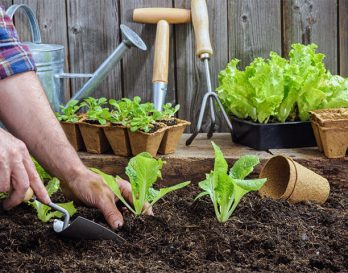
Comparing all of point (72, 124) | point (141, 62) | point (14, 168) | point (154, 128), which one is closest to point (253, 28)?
point (141, 62)

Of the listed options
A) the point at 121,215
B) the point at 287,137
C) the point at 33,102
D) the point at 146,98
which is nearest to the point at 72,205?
the point at 121,215

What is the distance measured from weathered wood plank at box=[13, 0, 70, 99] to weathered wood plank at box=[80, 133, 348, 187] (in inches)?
33.8

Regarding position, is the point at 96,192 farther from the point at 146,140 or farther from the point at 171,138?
the point at 171,138

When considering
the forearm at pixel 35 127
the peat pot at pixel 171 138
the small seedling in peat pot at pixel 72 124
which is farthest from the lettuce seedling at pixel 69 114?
the forearm at pixel 35 127

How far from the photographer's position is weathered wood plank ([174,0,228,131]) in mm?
3762

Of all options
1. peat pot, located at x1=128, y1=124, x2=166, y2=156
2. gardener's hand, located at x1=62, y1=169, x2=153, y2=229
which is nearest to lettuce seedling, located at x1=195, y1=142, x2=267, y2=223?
gardener's hand, located at x1=62, y1=169, x2=153, y2=229

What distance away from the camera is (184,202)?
2.60 meters

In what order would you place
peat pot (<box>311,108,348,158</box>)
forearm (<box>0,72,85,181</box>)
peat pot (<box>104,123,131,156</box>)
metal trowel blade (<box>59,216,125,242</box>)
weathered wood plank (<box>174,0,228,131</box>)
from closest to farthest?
metal trowel blade (<box>59,216,125,242</box>) → forearm (<box>0,72,85,181</box>) → peat pot (<box>311,108,348,158</box>) → peat pot (<box>104,123,131,156</box>) → weathered wood plank (<box>174,0,228,131</box>)

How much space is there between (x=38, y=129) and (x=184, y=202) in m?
0.53

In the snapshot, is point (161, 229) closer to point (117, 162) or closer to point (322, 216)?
point (322, 216)

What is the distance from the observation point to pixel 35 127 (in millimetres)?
2457

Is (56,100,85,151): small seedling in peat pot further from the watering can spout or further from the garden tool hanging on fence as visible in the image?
the garden tool hanging on fence

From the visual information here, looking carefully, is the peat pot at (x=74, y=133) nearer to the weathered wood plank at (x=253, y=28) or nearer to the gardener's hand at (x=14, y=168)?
the weathered wood plank at (x=253, y=28)

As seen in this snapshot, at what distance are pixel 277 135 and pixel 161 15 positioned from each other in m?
0.86
